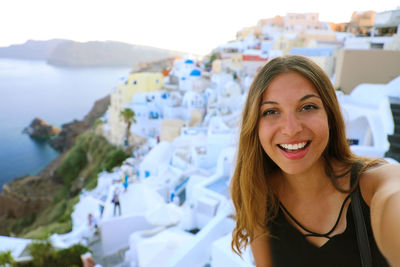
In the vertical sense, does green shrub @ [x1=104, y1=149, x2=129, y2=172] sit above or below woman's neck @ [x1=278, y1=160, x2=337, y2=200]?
below

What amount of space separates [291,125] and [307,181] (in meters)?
0.30

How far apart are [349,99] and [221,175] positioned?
4172 mm

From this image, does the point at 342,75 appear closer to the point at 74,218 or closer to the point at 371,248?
the point at 371,248

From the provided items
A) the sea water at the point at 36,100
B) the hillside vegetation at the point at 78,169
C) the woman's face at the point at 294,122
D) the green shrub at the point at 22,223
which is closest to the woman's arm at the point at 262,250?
the woman's face at the point at 294,122

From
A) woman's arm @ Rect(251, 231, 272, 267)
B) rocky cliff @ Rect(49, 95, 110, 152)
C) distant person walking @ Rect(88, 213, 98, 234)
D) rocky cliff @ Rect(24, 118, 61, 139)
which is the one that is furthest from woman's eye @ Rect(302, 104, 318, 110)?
rocky cliff @ Rect(24, 118, 61, 139)

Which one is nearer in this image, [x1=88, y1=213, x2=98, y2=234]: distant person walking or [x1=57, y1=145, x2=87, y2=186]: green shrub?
[x1=88, y1=213, x2=98, y2=234]: distant person walking

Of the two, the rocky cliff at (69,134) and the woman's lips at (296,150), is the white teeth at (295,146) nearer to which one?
the woman's lips at (296,150)

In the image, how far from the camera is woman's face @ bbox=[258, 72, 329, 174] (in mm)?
1052

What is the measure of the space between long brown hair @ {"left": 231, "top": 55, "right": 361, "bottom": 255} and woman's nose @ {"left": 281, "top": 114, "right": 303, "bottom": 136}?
0.13 m

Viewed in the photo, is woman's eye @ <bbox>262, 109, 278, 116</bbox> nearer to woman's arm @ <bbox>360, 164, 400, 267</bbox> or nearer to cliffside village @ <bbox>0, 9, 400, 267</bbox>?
cliffside village @ <bbox>0, 9, 400, 267</bbox>

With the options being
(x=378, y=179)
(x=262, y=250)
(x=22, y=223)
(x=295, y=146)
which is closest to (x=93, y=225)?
(x=262, y=250)

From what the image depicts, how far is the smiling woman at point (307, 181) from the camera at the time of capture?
97 centimetres

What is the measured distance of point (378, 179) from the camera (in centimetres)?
97

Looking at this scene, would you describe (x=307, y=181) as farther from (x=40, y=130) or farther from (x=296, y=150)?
(x=40, y=130)
